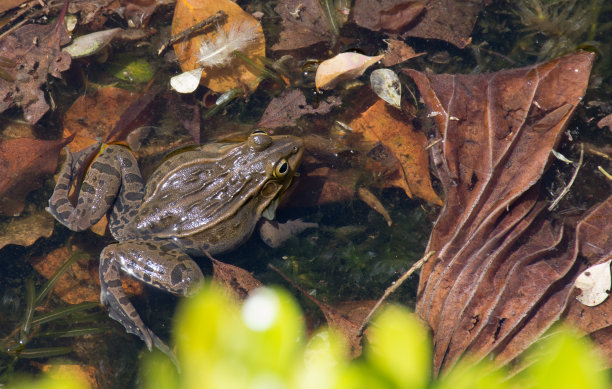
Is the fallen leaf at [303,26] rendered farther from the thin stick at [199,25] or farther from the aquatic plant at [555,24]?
the aquatic plant at [555,24]

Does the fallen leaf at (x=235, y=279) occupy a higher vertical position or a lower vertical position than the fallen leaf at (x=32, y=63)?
lower

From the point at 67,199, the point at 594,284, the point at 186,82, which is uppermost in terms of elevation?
the point at 186,82

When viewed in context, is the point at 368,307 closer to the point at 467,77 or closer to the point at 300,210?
the point at 300,210

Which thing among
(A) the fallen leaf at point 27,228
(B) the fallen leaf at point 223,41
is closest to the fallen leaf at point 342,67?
(B) the fallen leaf at point 223,41

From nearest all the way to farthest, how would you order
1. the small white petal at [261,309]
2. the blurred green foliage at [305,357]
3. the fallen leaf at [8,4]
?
the blurred green foliage at [305,357], the small white petal at [261,309], the fallen leaf at [8,4]

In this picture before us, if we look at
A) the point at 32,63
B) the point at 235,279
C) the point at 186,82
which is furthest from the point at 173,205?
the point at 32,63

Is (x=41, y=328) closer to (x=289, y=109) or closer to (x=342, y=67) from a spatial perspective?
(x=289, y=109)
